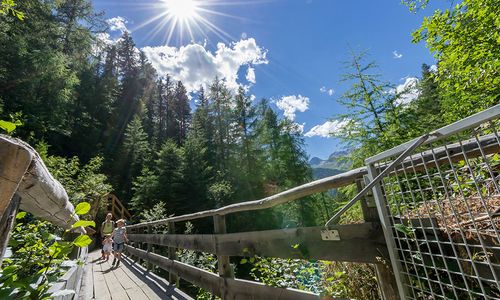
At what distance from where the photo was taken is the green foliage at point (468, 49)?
536cm

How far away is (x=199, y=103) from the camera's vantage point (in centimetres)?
4028

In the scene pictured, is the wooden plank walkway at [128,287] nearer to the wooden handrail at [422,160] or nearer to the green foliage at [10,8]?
the wooden handrail at [422,160]

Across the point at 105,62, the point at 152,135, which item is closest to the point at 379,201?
the point at 152,135

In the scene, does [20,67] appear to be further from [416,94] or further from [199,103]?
[199,103]

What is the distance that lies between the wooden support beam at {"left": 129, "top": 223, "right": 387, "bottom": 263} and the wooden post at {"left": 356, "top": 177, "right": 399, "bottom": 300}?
5 centimetres

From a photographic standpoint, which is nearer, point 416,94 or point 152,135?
point 416,94

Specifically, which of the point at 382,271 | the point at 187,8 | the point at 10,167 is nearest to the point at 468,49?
the point at 382,271

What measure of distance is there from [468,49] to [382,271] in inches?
260

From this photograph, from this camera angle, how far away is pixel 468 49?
5.79m

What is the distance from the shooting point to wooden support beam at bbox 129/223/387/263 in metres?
1.45

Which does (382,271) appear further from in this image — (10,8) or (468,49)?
(10,8)

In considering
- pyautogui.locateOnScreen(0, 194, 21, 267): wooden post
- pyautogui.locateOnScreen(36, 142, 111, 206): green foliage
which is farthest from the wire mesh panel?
pyautogui.locateOnScreen(36, 142, 111, 206): green foliage

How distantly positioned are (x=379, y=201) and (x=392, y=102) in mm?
7025

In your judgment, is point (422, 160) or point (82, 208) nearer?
point (82, 208)
